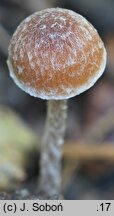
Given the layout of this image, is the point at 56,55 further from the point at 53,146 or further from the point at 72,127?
the point at 72,127

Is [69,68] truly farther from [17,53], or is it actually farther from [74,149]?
[74,149]

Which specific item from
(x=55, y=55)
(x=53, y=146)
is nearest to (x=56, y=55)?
(x=55, y=55)

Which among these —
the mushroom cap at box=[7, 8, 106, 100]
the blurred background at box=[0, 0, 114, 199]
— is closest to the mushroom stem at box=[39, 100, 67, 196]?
the blurred background at box=[0, 0, 114, 199]

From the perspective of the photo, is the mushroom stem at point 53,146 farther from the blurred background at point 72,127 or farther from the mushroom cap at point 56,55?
the mushroom cap at point 56,55

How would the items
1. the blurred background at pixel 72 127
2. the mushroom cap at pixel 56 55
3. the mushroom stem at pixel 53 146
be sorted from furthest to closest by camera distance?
the blurred background at pixel 72 127 → the mushroom stem at pixel 53 146 → the mushroom cap at pixel 56 55

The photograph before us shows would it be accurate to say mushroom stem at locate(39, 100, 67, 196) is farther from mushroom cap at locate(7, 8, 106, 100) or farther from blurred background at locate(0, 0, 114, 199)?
mushroom cap at locate(7, 8, 106, 100)

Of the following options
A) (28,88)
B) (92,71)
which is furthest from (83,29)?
(28,88)

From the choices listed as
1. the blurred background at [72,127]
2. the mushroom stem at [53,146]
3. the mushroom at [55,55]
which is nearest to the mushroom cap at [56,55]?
the mushroom at [55,55]
